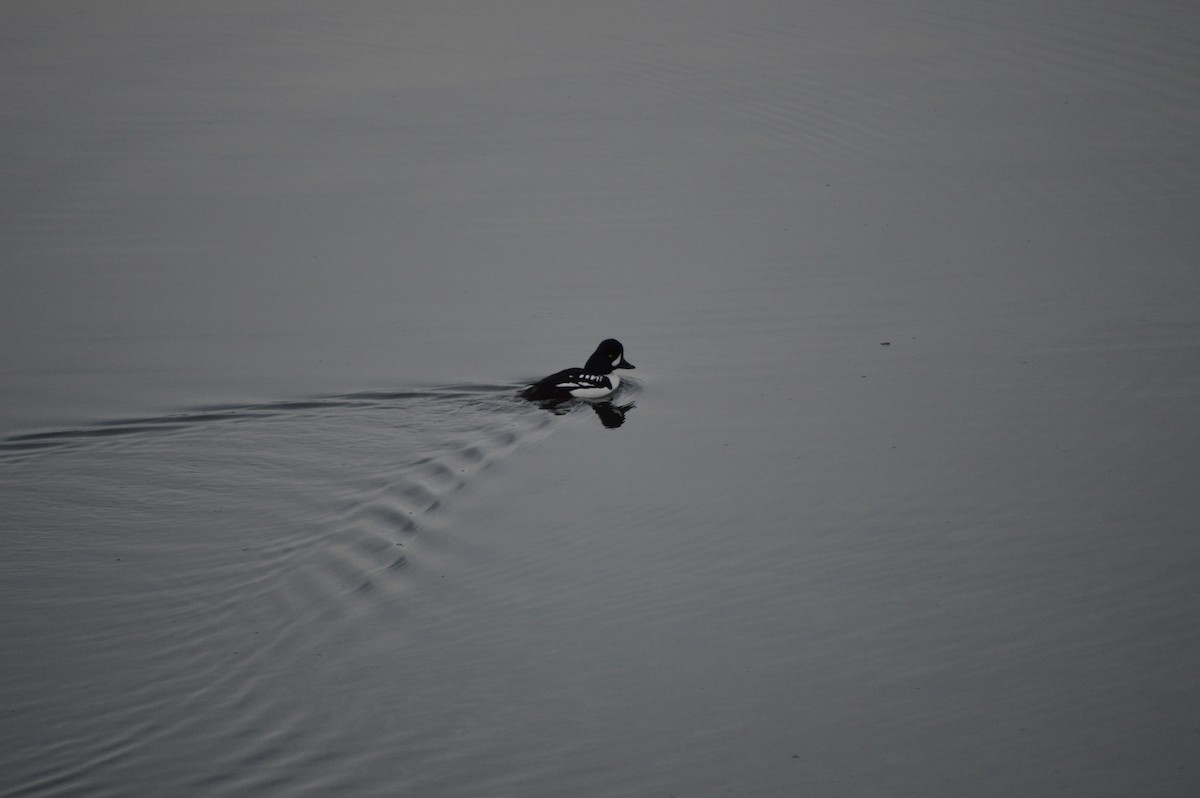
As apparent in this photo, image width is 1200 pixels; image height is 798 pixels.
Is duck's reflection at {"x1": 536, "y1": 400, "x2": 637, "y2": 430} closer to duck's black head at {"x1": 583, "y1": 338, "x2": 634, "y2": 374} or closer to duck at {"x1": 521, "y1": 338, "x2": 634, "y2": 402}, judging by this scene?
duck at {"x1": 521, "y1": 338, "x2": 634, "y2": 402}

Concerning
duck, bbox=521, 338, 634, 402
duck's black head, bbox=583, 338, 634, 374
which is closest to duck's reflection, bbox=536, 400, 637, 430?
duck, bbox=521, 338, 634, 402

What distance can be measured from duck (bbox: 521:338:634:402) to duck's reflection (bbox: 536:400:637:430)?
0.05 metres

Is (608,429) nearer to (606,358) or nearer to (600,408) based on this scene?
(600,408)

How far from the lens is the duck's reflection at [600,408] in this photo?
11625 millimetres

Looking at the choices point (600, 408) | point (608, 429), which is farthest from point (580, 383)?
point (608, 429)

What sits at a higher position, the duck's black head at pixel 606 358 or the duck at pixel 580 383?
the duck's black head at pixel 606 358

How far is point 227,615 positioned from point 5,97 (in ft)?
50.8

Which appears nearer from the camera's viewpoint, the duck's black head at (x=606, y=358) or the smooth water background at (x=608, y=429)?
the smooth water background at (x=608, y=429)

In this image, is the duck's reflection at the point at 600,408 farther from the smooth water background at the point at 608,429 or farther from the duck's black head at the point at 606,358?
Answer: the duck's black head at the point at 606,358

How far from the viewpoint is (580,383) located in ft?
38.1

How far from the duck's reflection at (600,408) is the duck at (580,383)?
0.05 m

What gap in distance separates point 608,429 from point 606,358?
0.85 m

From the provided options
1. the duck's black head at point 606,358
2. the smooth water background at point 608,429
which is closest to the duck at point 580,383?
the duck's black head at point 606,358

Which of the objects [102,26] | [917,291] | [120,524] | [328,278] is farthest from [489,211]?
[102,26]
